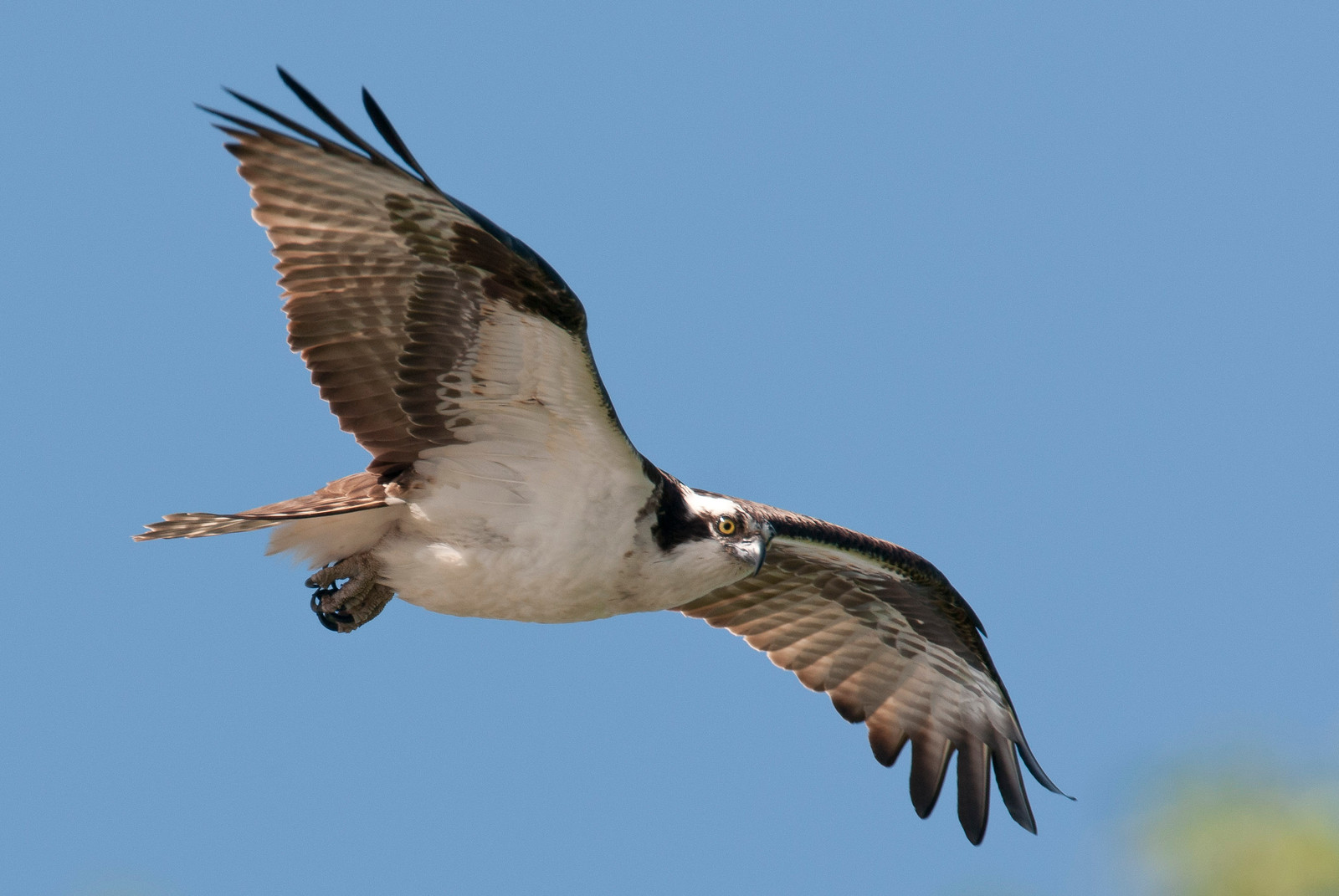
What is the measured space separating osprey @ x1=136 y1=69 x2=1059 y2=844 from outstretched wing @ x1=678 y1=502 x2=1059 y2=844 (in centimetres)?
99

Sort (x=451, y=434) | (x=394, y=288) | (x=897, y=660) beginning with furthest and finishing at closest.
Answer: (x=897, y=660) → (x=451, y=434) → (x=394, y=288)

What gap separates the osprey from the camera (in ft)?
24.0

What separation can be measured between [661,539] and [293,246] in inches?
92.8

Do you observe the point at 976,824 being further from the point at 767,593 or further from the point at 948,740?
the point at 767,593

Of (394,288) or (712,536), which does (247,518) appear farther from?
(712,536)

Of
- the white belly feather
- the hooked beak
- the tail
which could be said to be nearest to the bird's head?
the hooked beak

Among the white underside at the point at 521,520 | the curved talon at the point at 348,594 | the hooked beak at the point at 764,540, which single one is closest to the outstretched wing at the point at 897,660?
the hooked beak at the point at 764,540

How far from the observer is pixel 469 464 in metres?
8.12

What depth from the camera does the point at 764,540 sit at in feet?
27.9

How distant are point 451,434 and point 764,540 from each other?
5.80 feet

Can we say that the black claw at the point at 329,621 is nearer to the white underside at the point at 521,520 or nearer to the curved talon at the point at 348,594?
the curved talon at the point at 348,594

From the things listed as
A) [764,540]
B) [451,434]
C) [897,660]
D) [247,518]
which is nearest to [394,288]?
[451,434]

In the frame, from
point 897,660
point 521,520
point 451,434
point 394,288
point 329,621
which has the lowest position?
point 897,660

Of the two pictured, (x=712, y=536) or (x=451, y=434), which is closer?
(x=451, y=434)
